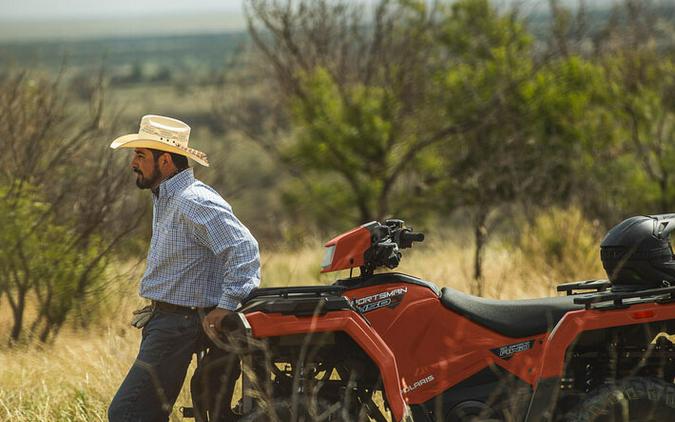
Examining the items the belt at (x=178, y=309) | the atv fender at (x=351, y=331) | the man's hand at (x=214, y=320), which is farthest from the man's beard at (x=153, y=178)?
the atv fender at (x=351, y=331)

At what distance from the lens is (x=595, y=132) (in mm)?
23344

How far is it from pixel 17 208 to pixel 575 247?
5.25 m

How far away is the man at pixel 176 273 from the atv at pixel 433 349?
107 mm

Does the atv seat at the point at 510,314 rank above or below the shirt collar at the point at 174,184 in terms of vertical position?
below

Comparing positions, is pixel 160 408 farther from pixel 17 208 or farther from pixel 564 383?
pixel 17 208

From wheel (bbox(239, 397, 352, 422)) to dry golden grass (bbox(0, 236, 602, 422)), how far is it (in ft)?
1.18

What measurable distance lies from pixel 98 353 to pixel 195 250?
2.48 metres

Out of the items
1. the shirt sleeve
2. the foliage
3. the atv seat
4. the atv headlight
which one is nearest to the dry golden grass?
the foliage

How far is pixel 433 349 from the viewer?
4.63 metres

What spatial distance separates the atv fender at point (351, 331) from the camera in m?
4.37

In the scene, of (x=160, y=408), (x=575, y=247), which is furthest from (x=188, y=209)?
(x=575, y=247)

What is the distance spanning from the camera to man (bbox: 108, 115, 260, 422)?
4531mm

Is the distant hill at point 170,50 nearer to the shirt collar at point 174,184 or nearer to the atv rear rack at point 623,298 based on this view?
the shirt collar at point 174,184

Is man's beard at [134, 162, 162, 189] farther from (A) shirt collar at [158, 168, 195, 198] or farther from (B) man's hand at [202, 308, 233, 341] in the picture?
(B) man's hand at [202, 308, 233, 341]
